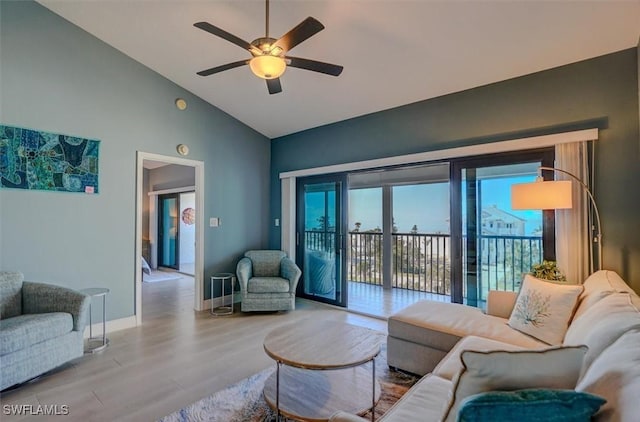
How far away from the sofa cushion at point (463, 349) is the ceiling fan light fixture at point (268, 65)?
2.26 meters

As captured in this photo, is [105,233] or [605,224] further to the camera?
[105,233]

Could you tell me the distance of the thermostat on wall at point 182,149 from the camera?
14.2 ft

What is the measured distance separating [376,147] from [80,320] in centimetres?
376

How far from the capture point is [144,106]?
401 cm

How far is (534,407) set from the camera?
877 millimetres

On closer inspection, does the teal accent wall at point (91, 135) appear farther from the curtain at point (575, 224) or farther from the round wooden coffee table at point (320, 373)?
the curtain at point (575, 224)

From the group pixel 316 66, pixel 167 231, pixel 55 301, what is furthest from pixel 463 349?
pixel 167 231

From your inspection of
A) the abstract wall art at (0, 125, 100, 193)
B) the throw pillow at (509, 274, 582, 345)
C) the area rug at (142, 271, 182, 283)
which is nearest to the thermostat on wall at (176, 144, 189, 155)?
the abstract wall art at (0, 125, 100, 193)

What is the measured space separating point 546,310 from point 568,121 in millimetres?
1837

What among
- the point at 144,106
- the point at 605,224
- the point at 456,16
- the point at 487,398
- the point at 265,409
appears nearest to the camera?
the point at 487,398

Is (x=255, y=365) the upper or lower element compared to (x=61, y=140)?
lower

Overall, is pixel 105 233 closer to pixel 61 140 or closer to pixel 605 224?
pixel 61 140

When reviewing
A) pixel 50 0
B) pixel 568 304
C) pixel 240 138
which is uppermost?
pixel 50 0

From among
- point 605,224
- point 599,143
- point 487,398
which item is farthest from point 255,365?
point 599,143
